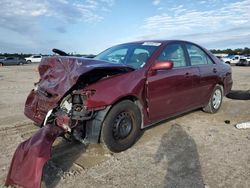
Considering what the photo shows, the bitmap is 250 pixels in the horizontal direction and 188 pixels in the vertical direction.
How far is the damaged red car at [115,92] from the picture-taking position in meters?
4.03

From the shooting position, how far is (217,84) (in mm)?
6844

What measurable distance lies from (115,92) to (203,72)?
109 inches

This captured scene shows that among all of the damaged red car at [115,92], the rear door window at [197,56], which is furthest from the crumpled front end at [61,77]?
the rear door window at [197,56]

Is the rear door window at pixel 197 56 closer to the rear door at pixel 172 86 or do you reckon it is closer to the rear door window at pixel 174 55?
the rear door at pixel 172 86

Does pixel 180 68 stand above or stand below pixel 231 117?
above

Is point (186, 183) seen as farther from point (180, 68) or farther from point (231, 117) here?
point (231, 117)

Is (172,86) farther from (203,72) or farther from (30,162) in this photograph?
(30,162)

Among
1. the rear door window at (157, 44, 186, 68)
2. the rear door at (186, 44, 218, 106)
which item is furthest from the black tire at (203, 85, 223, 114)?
the rear door window at (157, 44, 186, 68)

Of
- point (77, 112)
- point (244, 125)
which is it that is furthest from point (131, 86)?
point (244, 125)

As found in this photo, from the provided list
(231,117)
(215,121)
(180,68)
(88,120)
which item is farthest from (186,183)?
(231,117)

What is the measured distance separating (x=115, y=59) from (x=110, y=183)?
103 inches

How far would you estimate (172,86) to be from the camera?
5.12 m

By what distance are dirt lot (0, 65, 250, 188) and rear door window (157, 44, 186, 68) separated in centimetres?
129

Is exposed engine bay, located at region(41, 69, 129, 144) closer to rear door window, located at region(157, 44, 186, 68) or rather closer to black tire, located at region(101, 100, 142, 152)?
black tire, located at region(101, 100, 142, 152)
